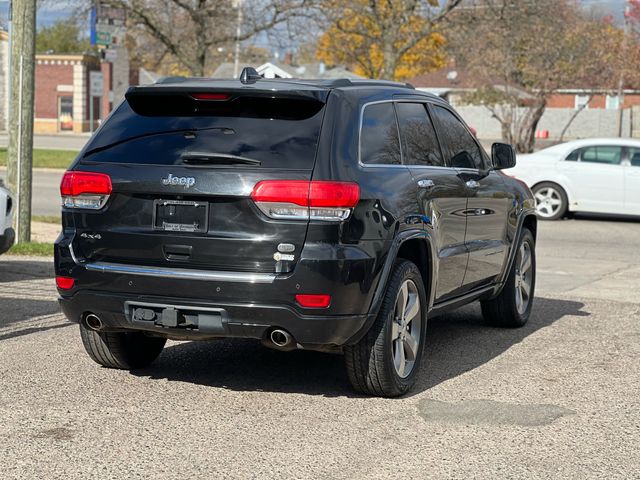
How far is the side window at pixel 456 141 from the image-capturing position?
8.12 meters

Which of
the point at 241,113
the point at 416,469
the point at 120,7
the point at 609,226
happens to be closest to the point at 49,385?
the point at 241,113

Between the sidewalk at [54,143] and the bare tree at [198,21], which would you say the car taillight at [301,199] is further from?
the sidewalk at [54,143]

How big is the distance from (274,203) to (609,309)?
5.37 m

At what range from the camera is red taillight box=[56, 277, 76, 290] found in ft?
21.9

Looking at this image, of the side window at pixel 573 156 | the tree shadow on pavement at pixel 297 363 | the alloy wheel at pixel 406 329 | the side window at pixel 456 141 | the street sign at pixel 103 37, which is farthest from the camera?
the street sign at pixel 103 37

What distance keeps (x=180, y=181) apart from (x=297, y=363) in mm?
1988

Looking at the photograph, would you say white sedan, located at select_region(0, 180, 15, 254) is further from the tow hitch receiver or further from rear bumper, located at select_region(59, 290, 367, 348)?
the tow hitch receiver

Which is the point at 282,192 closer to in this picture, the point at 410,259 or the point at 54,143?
the point at 410,259

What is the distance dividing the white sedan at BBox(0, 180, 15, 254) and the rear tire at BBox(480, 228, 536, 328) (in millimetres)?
4015

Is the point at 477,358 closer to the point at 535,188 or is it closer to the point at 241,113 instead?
the point at 241,113

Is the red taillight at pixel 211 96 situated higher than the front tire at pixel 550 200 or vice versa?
the red taillight at pixel 211 96

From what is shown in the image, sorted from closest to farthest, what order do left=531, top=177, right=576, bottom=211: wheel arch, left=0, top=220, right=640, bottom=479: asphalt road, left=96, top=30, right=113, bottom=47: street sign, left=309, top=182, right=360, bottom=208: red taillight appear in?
left=0, top=220, right=640, bottom=479: asphalt road, left=309, top=182, right=360, bottom=208: red taillight, left=531, top=177, right=576, bottom=211: wheel arch, left=96, top=30, right=113, bottom=47: street sign

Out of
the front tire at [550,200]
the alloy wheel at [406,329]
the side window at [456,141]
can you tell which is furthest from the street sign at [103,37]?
the alloy wheel at [406,329]

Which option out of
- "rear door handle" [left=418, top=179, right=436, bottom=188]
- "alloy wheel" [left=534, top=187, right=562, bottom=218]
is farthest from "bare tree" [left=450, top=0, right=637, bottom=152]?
"rear door handle" [left=418, top=179, right=436, bottom=188]
